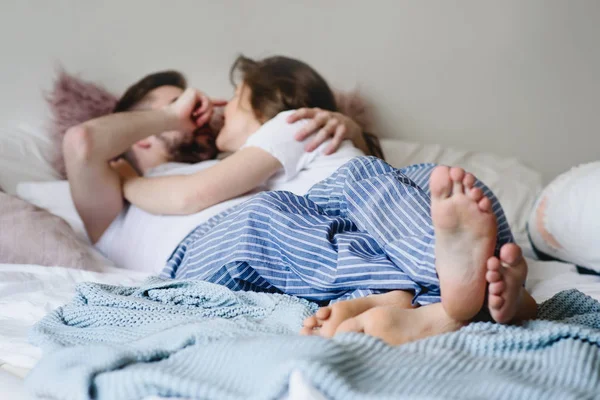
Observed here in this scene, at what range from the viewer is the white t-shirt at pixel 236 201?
4.33 ft

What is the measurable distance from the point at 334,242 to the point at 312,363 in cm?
36

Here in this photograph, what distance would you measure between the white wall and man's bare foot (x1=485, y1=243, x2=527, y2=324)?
1.45m

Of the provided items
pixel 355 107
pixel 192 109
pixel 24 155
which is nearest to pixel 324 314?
pixel 192 109

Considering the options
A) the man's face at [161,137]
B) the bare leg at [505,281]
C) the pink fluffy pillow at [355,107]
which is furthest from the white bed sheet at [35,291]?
the pink fluffy pillow at [355,107]

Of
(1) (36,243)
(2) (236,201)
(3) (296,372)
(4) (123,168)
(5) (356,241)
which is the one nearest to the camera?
(3) (296,372)

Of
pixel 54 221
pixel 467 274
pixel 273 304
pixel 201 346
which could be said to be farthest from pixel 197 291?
pixel 54 221

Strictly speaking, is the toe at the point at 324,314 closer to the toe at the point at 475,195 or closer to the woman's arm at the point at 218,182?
the toe at the point at 475,195

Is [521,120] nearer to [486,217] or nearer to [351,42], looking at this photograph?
[351,42]

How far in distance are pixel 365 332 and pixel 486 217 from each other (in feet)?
0.58

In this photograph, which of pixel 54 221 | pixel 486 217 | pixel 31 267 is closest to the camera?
pixel 486 217

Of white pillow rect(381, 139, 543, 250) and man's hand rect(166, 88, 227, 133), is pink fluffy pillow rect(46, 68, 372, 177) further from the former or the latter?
white pillow rect(381, 139, 543, 250)

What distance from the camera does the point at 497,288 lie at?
717 millimetres

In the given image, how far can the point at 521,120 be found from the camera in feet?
7.28

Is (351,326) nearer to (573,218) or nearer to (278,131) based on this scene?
(278,131)
